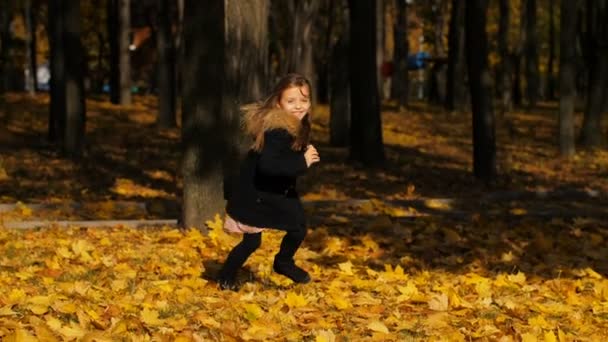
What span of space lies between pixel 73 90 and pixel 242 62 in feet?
26.1

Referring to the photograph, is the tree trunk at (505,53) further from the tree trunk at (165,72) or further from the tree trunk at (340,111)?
the tree trunk at (340,111)

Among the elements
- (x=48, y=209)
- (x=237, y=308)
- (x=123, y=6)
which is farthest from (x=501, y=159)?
(x=237, y=308)

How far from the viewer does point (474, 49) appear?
17.1 meters

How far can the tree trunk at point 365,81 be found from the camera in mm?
17688

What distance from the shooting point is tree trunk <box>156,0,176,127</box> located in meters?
25.4

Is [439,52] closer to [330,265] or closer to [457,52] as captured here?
[457,52]

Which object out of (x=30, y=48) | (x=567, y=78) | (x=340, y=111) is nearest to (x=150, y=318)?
(x=340, y=111)

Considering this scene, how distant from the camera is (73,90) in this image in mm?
18594

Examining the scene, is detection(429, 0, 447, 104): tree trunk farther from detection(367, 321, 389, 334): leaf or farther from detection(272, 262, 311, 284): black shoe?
detection(367, 321, 389, 334): leaf

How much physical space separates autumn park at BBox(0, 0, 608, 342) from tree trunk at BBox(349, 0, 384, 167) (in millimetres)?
31

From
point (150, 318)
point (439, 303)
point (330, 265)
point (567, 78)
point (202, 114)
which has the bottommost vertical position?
point (330, 265)

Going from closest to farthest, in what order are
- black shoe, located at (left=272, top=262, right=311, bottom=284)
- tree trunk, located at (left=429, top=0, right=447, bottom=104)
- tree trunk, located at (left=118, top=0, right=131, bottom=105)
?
black shoe, located at (left=272, top=262, right=311, bottom=284) < tree trunk, located at (left=118, top=0, right=131, bottom=105) < tree trunk, located at (left=429, top=0, right=447, bottom=104)

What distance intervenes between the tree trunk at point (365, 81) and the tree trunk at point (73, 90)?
503 cm

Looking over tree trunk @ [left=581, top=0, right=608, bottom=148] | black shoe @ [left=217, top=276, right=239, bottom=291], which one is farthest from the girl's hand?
tree trunk @ [left=581, top=0, right=608, bottom=148]
